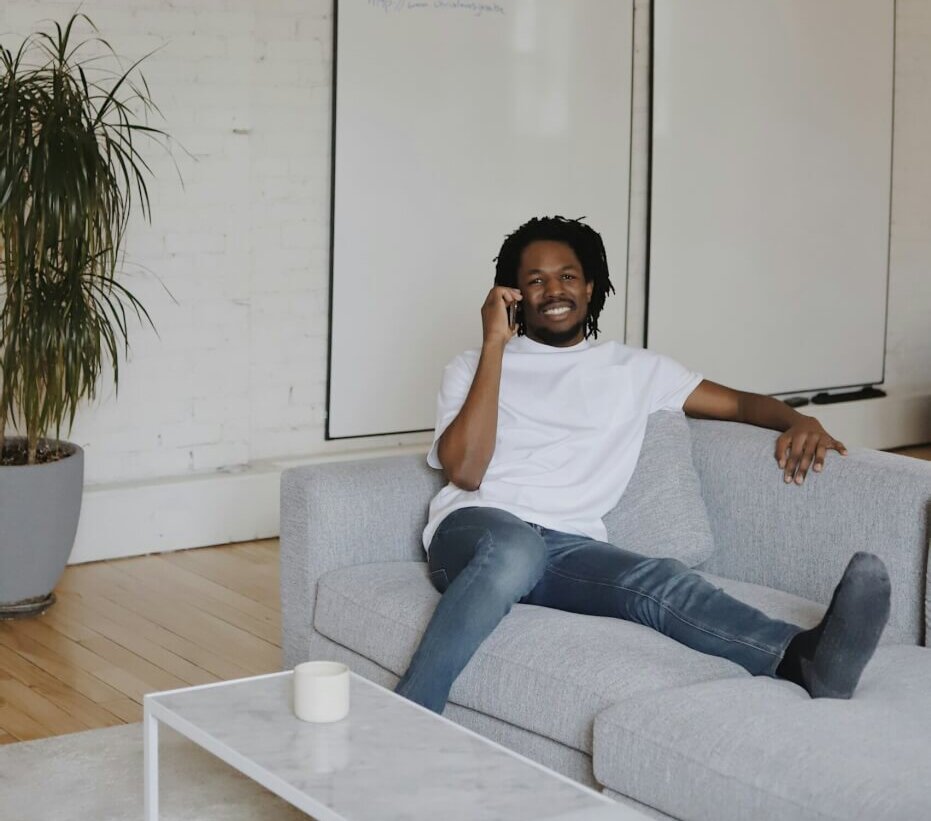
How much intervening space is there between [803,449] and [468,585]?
30.1 inches

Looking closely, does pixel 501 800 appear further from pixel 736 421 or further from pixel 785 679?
pixel 736 421

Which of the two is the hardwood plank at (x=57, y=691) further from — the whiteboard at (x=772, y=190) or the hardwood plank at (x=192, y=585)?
the whiteboard at (x=772, y=190)

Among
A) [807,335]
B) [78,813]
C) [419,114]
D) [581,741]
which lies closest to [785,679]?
[581,741]

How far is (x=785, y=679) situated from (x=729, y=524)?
0.63 meters

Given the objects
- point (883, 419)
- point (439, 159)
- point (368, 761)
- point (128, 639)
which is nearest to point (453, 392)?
point (368, 761)

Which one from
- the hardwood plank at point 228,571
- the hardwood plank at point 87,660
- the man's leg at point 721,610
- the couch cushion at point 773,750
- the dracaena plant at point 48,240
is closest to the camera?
the couch cushion at point 773,750

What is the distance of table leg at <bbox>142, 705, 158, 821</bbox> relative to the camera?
2.09 meters

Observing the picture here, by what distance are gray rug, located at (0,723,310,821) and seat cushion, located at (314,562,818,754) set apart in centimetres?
35

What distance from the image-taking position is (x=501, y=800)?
1705mm

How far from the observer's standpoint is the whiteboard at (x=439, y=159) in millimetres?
4770

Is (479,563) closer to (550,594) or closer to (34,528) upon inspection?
(550,594)

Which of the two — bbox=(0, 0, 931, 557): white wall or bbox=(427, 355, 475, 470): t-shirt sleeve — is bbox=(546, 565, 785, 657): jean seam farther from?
bbox=(0, 0, 931, 557): white wall

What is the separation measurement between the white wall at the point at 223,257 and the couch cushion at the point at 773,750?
2.60 m

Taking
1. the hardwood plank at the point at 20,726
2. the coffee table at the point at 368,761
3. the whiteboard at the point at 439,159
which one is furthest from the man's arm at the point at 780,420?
the whiteboard at the point at 439,159
